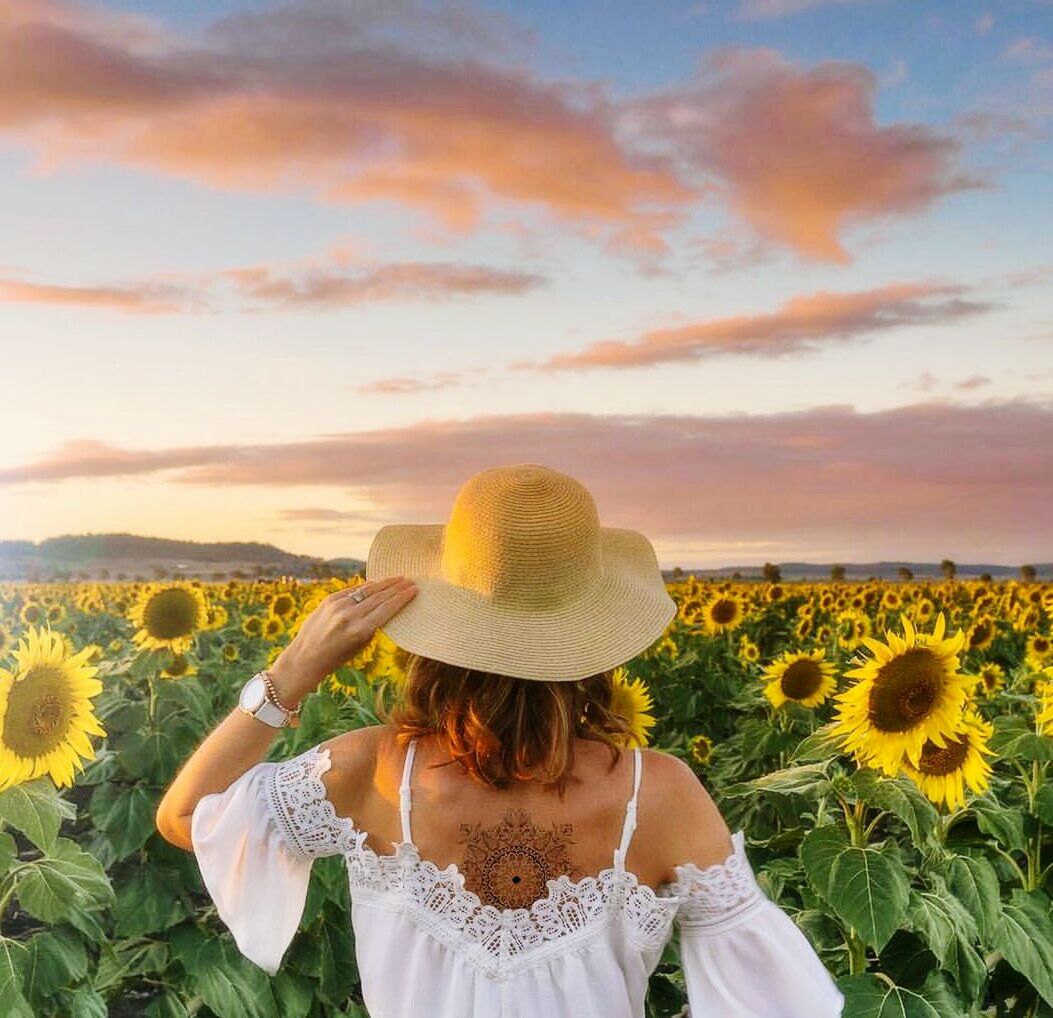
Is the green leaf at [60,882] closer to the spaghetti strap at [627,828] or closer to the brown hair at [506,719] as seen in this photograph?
the brown hair at [506,719]

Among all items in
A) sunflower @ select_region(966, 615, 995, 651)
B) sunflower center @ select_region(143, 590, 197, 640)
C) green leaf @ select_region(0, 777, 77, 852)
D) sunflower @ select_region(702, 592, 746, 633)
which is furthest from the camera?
sunflower @ select_region(702, 592, 746, 633)

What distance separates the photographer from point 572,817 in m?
2.27

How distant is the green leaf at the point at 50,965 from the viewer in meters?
3.88

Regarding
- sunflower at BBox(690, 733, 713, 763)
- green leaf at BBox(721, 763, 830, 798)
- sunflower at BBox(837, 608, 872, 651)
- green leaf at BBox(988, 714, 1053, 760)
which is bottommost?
sunflower at BBox(690, 733, 713, 763)

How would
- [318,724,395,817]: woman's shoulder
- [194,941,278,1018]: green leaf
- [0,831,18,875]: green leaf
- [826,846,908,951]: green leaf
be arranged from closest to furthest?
[318,724,395,817]: woman's shoulder
[826,846,908,951]: green leaf
[0,831,18,875]: green leaf
[194,941,278,1018]: green leaf

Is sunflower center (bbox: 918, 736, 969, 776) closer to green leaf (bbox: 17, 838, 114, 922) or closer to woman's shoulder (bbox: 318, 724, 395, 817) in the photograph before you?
woman's shoulder (bbox: 318, 724, 395, 817)

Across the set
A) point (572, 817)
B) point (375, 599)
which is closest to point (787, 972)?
point (572, 817)

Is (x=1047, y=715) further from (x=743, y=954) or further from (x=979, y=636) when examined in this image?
(x=979, y=636)

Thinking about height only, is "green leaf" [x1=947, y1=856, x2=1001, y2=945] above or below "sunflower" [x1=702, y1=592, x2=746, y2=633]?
above

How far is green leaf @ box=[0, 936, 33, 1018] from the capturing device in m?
3.69

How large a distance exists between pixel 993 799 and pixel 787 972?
6.54 ft

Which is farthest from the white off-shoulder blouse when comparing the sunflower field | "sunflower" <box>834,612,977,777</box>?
"sunflower" <box>834,612,977,777</box>

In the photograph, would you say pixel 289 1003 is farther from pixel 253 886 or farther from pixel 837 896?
pixel 253 886

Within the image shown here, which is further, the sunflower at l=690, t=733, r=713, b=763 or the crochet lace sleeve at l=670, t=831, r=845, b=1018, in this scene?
the sunflower at l=690, t=733, r=713, b=763
